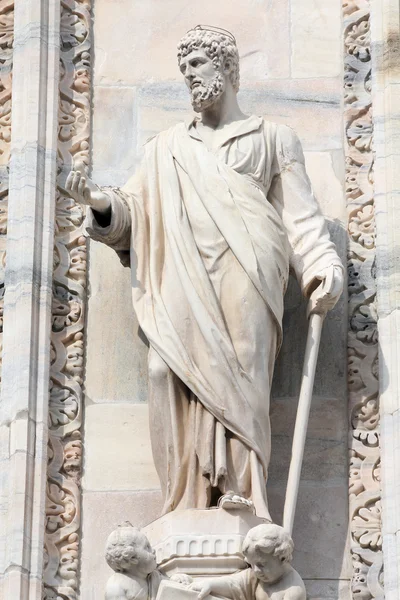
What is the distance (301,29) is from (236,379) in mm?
1980

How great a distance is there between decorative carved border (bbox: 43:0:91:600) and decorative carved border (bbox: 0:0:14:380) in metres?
0.22

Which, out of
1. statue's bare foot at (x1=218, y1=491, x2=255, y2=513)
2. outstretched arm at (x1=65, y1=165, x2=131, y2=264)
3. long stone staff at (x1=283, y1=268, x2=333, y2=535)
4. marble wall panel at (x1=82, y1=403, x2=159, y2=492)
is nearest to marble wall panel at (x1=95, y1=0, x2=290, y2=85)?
outstretched arm at (x1=65, y1=165, x2=131, y2=264)

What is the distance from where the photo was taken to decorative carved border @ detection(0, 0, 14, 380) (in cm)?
1016

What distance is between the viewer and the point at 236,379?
30.7 ft

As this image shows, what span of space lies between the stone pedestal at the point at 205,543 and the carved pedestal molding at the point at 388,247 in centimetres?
65

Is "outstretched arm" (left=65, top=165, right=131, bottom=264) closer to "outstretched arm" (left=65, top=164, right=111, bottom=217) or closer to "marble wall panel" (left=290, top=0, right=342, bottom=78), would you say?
"outstretched arm" (left=65, top=164, right=111, bottom=217)

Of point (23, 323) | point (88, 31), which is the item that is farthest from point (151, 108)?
point (23, 323)

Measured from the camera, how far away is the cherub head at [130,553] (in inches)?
352

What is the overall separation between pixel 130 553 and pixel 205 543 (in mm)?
333

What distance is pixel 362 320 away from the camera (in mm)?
10000

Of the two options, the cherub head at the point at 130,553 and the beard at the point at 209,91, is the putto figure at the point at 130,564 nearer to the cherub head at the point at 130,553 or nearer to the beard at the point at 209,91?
the cherub head at the point at 130,553

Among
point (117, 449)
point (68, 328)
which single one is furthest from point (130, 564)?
point (68, 328)

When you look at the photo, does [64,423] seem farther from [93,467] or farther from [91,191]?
[91,191]

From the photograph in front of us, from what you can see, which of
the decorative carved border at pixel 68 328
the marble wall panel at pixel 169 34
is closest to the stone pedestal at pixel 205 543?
the decorative carved border at pixel 68 328
